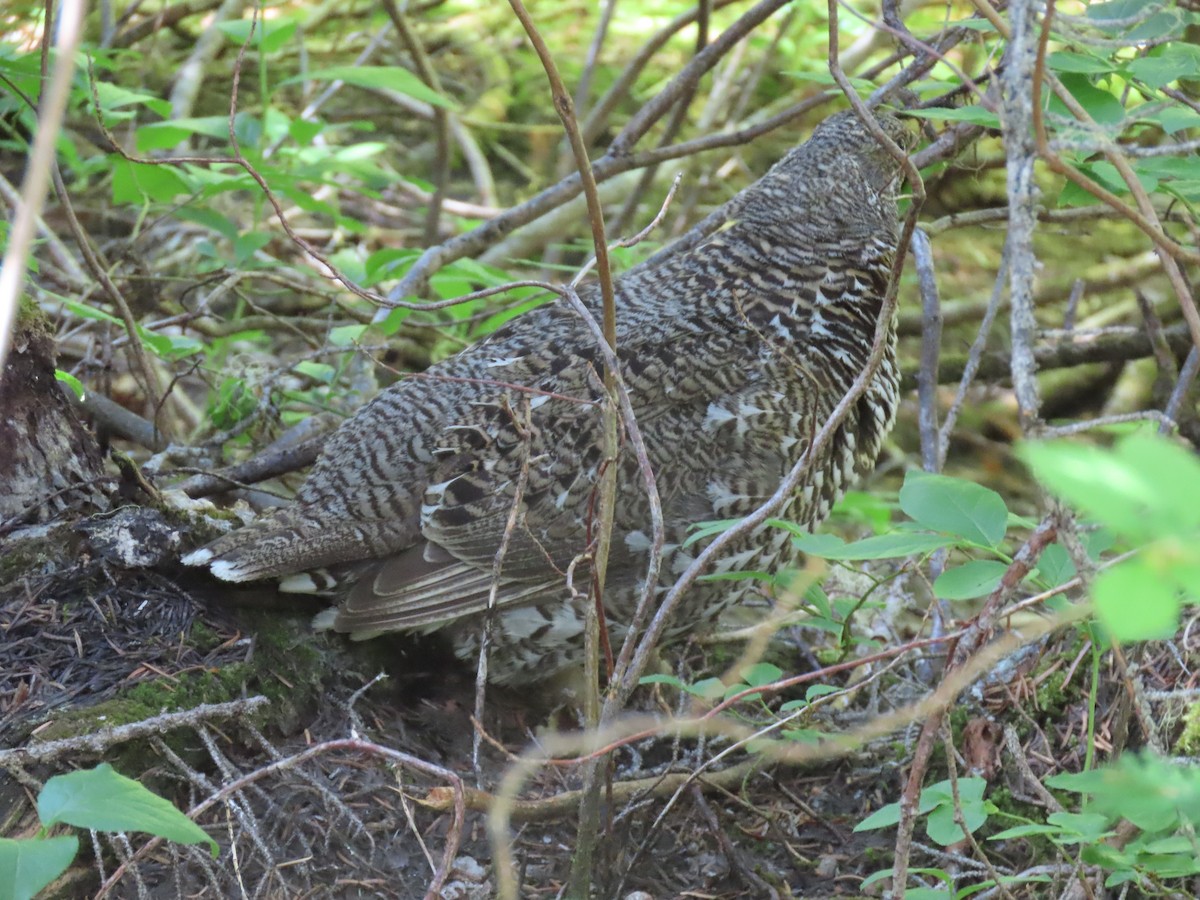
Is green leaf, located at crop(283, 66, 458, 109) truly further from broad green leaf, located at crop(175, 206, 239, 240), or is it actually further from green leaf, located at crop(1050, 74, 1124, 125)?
green leaf, located at crop(1050, 74, 1124, 125)

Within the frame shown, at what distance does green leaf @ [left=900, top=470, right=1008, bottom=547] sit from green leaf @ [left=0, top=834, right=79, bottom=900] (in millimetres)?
1570

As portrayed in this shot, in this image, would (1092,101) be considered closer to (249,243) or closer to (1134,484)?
(1134,484)

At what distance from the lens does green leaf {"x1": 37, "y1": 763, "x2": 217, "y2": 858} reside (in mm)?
1864

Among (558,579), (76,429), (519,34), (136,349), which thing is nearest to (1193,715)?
(558,579)

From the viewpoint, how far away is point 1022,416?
1.85 m

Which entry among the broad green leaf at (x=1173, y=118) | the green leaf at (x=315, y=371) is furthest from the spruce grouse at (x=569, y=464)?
the broad green leaf at (x=1173, y=118)

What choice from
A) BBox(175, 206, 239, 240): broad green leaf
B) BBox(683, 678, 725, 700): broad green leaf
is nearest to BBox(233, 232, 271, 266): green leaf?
BBox(175, 206, 239, 240): broad green leaf

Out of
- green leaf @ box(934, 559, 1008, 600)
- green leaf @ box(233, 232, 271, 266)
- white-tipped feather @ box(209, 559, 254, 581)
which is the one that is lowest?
white-tipped feather @ box(209, 559, 254, 581)

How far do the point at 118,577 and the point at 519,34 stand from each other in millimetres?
6668

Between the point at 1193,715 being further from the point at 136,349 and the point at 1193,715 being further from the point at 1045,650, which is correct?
the point at 136,349

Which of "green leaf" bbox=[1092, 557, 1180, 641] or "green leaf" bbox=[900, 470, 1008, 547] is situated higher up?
"green leaf" bbox=[1092, 557, 1180, 641]

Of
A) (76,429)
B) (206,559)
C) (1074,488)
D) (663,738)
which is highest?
(1074,488)

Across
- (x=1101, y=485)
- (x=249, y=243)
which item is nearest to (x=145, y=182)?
(x=249, y=243)

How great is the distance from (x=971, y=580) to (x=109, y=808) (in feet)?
5.16
